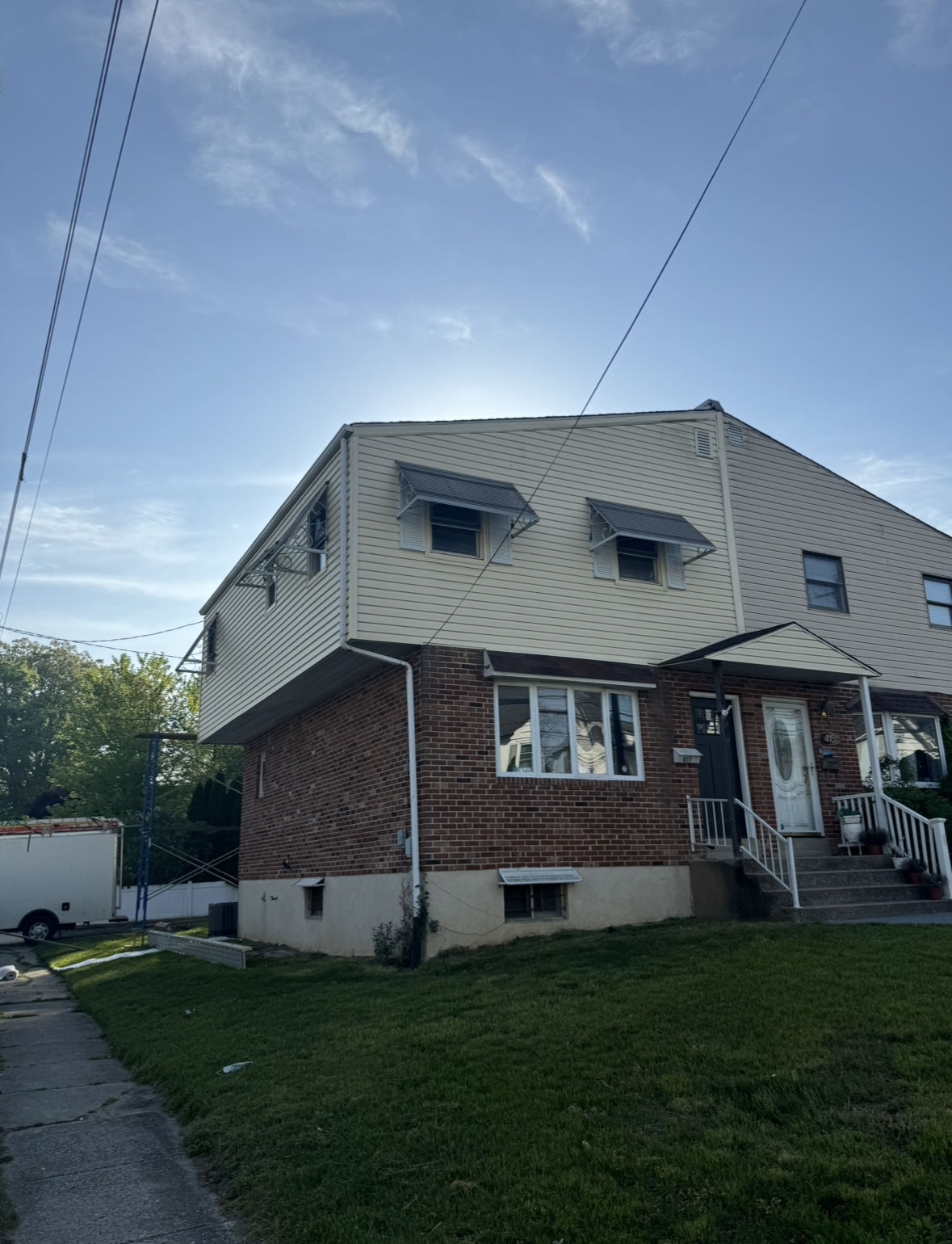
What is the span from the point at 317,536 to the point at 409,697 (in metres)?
3.00

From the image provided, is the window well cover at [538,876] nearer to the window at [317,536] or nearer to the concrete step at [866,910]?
the concrete step at [866,910]

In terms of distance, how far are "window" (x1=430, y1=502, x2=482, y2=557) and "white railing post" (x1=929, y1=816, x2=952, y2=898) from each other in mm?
7061

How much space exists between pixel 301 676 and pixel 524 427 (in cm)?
495

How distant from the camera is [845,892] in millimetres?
11922

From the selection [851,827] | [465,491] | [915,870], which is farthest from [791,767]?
[465,491]

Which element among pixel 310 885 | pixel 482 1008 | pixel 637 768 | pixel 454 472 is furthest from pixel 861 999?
pixel 310 885

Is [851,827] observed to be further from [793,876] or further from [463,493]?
[463,493]

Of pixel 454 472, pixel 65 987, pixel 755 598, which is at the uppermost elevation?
pixel 454 472

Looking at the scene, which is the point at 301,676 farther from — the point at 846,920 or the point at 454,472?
the point at 846,920

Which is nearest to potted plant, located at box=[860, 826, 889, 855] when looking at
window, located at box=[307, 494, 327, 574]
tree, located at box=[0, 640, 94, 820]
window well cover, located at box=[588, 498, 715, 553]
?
window well cover, located at box=[588, 498, 715, 553]

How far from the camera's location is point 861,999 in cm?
671

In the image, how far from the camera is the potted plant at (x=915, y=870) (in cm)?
1249

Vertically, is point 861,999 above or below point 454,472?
below

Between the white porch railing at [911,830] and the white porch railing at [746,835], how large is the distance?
1642 millimetres
